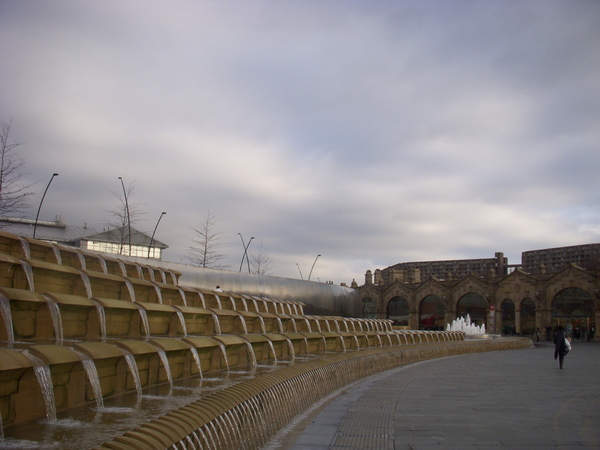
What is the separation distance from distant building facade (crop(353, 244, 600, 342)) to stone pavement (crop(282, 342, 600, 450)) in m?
30.9

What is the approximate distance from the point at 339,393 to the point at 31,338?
21.7ft

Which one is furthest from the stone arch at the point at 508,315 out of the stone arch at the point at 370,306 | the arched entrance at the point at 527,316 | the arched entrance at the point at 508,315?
the stone arch at the point at 370,306

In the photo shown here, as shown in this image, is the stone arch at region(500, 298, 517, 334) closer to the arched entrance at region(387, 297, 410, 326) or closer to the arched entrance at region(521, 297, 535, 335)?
the arched entrance at region(521, 297, 535, 335)

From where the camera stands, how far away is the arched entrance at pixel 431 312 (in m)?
68.8

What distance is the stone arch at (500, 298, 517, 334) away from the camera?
61.8 m

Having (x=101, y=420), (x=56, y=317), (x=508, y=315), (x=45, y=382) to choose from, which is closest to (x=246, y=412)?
(x=101, y=420)

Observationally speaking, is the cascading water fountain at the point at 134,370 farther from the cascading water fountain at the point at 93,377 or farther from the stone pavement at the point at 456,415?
the stone pavement at the point at 456,415

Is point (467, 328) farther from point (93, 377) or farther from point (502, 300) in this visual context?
point (93, 377)

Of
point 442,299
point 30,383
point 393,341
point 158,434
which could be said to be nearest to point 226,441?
point 158,434

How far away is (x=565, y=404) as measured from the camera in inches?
448

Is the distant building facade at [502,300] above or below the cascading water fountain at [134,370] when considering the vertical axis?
above

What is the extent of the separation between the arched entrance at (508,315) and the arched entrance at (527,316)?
173cm

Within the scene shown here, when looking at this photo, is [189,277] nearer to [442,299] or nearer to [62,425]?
[62,425]

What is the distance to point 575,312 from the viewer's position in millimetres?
56438
